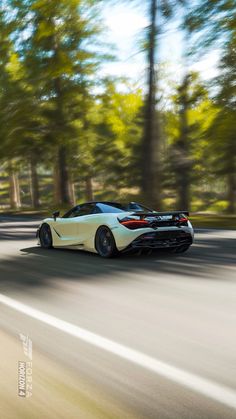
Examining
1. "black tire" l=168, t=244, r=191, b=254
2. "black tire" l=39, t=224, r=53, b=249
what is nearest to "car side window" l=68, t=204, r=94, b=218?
"black tire" l=39, t=224, r=53, b=249

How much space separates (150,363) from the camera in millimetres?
3883

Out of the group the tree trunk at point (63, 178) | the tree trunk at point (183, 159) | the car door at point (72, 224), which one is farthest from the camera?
the tree trunk at point (63, 178)

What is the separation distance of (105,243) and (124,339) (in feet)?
17.5

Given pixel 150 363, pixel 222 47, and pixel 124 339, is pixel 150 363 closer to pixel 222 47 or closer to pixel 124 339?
pixel 124 339

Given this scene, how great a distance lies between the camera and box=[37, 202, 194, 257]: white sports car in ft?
30.6

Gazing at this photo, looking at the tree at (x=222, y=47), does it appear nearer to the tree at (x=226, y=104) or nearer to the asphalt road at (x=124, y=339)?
the tree at (x=226, y=104)

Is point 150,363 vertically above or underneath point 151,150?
underneath

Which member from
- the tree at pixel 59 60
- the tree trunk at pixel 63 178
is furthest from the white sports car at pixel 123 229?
the tree trunk at pixel 63 178

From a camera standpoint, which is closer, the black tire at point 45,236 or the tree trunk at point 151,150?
the black tire at point 45,236

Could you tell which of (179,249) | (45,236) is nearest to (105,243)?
(179,249)

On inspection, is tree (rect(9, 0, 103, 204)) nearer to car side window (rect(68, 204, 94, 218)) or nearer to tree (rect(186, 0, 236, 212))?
tree (rect(186, 0, 236, 212))

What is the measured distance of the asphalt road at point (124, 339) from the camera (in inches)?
126

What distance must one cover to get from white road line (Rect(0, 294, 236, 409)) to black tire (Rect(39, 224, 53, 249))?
6182 mm

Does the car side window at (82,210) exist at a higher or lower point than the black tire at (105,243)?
higher
